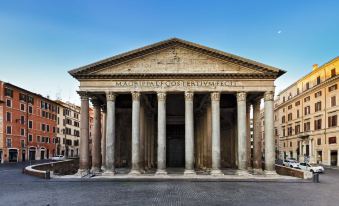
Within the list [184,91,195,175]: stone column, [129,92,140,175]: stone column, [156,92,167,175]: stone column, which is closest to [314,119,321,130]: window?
[184,91,195,175]: stone column

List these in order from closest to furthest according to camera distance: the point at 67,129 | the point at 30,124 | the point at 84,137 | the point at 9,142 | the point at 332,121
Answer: the point at 84,137, the point at 332,121, the point at 9,142, the point at 30,124, the point at 67,129

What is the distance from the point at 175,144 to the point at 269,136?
1567cm

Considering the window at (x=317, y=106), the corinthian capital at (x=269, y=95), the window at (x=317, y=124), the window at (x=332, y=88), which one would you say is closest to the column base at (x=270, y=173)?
the corinthian capital at (x=269, y=95)

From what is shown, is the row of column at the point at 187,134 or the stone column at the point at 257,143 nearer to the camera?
the row of column at the point at 187,134

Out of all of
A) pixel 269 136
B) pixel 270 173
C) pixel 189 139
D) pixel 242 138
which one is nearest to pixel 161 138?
pixel 189 139

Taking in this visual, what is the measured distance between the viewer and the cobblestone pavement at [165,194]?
1641 centimetres

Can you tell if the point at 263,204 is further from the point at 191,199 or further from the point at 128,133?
the point at 128,133

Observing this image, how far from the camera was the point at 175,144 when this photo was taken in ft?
138

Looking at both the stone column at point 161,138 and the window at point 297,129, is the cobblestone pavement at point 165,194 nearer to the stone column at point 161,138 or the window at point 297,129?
the stone column at point 161,138

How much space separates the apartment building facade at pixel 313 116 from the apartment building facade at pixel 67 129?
4733 cm

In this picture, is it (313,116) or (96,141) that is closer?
(96,141)

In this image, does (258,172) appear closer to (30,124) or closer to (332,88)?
(332,88)

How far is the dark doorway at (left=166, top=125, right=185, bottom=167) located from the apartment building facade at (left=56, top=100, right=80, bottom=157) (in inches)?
1567

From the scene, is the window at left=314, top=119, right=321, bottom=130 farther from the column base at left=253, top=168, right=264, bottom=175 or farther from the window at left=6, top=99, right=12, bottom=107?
the window at left=6, top=99, right=12, bottom=107
